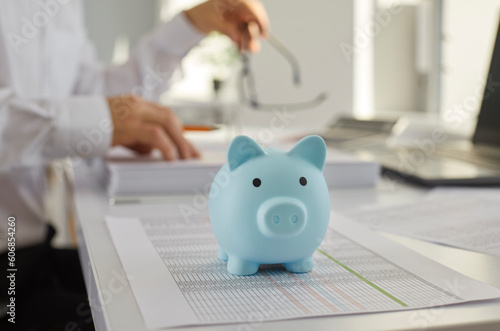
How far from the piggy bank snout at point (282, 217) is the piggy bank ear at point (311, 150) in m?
0.05

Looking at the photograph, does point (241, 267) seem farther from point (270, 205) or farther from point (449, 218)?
point (449, 218)

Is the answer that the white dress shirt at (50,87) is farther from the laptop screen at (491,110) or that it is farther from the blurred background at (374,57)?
the blurred background at (374,57)

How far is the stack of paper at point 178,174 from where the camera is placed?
75cm

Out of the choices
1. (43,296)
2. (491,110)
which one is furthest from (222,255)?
(491,110)

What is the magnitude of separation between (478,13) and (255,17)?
883 mm

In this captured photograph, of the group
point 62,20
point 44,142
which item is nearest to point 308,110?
point 62,20

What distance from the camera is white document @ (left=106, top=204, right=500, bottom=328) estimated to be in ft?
1.15

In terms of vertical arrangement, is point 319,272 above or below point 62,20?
below

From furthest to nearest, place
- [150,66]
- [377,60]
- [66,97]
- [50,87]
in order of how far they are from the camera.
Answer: [377,60]
[150,66]
[50,87]
[66,97]

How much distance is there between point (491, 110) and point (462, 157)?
0.35ft

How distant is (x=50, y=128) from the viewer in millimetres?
787

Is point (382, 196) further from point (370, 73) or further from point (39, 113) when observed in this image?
point (370, 73)

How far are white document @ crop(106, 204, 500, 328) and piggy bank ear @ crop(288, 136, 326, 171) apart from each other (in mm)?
89

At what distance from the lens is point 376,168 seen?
0.84 m
